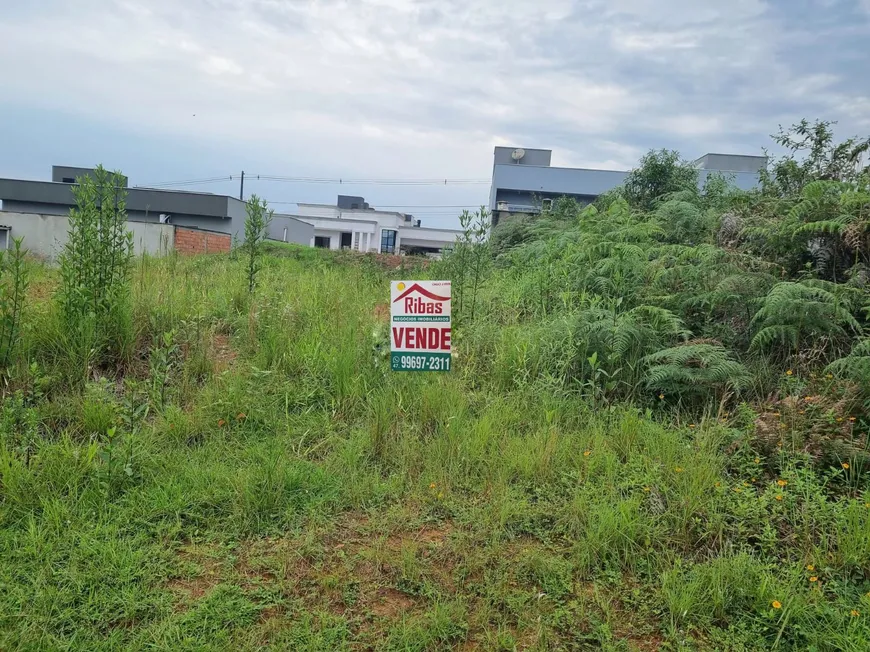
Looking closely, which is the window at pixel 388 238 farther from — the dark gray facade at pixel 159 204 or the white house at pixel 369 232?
the dark gray facade at pixel 159 204

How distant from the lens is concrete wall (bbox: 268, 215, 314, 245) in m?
45.7

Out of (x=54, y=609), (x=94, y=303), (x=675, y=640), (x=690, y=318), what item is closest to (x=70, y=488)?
(x=54, y=609)

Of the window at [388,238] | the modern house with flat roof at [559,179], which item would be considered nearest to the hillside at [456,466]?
the modern house with flat roof at [559,179]

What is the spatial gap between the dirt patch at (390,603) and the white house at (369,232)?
168 ft

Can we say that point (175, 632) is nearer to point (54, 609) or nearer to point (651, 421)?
point (54, 609)

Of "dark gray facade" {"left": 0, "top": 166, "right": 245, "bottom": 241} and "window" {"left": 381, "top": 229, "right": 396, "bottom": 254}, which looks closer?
"dark gray facade" {"left": 0, "top": 166, "right": 245, "bottom": 241}

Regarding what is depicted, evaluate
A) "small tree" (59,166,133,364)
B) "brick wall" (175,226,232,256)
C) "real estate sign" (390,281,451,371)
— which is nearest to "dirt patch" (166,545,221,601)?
"real estate sign" (390,281,451,371)

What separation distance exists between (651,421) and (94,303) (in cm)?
453

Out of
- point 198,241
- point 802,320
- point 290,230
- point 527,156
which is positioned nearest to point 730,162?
point 527,156

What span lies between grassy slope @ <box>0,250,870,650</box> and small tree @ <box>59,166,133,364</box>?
0.40 meters

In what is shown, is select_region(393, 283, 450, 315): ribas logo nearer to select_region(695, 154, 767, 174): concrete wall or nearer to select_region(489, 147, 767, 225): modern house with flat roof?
select_region(489, 147, 767, 225): modern house with flat roof

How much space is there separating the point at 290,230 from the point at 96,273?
1784 inches

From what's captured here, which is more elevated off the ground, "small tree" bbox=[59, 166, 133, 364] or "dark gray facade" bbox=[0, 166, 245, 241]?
"dark gray facade" bbox=[0, 166, 245, 241]

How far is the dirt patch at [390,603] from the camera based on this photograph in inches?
92.5
